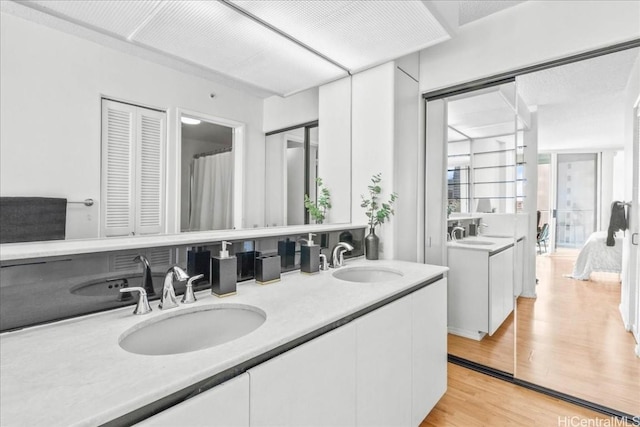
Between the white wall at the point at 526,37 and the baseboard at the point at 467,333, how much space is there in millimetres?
1984

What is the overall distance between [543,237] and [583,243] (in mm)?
232

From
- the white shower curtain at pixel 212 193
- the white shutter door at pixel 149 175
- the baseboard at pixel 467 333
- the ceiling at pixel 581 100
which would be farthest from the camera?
the baseboard at pixel 467 333

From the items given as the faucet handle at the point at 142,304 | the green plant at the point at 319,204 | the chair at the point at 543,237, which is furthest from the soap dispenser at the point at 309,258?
the chair at the point at 543,237

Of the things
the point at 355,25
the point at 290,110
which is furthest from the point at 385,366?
the point at 355,25

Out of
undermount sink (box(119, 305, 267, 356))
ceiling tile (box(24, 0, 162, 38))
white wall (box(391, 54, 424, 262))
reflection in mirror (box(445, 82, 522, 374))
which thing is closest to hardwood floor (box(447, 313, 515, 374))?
reflection in mirror (box(445, 82, 522, 374))

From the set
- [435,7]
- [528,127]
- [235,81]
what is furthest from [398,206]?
[235,81]

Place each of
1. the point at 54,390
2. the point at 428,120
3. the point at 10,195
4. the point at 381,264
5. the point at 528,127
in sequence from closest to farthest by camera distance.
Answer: the point at 54,390 < the point at 10,195 < the point at 381,264 < the point at 528,127 < the point at 428,120

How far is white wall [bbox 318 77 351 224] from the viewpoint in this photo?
7.24ft

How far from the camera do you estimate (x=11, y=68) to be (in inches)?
39.3

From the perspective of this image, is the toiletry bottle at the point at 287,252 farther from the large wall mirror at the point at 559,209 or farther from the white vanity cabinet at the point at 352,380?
the large wall mirror at the point at 559,209

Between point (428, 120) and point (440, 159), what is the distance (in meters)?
0.34

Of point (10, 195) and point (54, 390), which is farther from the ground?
point (10, 195)

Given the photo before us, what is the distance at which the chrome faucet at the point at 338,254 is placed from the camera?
1.89 m

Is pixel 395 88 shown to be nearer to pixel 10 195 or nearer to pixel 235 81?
pixel 235 81
